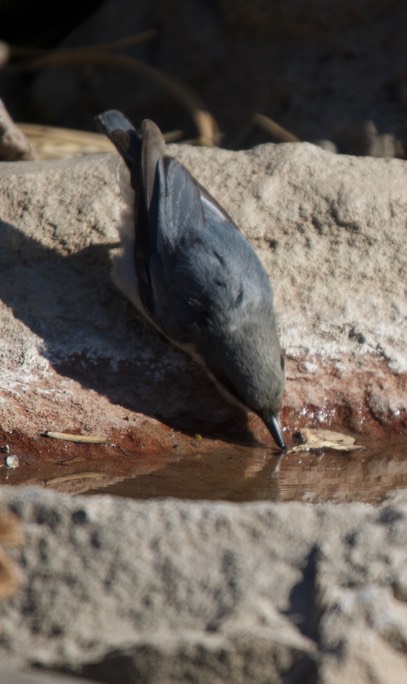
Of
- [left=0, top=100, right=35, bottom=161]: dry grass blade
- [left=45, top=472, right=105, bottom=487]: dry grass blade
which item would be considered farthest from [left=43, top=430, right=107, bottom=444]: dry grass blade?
[left=0, top=100, right=35, bottom=161]: dry grass blade

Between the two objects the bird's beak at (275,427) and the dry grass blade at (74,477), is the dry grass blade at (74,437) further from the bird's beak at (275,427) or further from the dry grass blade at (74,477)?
the bird's beak at (275,427)

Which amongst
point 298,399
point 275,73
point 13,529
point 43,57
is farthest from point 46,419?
point 43,57

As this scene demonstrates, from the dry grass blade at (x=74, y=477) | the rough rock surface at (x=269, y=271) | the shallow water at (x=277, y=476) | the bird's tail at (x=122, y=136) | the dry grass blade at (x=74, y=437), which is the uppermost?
the bird's tail at (x=122, y=136)

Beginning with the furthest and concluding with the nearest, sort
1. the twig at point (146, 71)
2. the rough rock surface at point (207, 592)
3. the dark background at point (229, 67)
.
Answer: the twig at point (146, 71) → the dark background at point (229, 67) → the rough rock surface at point (207, 592)

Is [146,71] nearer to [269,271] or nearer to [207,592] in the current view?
[269,271]

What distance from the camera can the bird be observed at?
484 centimetres

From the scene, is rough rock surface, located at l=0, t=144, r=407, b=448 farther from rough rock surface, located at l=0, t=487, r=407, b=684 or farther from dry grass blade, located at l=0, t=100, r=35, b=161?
rough rock surface, located at l=0, t=487, r=407, b=684

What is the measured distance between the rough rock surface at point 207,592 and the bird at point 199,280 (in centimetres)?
174

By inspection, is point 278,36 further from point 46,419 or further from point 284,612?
point 284,612

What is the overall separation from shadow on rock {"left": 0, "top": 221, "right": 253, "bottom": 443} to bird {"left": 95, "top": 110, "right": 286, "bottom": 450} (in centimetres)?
8

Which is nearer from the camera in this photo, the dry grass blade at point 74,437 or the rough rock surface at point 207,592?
the rough rock surface at point 207,592

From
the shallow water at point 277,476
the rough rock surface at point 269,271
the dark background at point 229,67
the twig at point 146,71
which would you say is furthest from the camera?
the twig at point 146,71

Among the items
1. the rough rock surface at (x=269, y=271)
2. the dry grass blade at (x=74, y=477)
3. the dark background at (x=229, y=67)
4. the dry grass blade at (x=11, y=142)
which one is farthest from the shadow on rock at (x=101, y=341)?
the dark background at (x=229, y=67)

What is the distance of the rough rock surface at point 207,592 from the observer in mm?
2775
